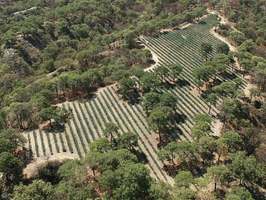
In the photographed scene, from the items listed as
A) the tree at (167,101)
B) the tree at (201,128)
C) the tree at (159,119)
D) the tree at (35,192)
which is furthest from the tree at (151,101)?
the tree at (35,192)

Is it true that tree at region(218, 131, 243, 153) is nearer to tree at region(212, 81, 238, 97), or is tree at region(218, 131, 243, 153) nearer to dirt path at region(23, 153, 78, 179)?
tree at region(212, 81, 238, 97)

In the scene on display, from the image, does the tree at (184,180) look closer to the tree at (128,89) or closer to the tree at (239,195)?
the tree at (239,195)

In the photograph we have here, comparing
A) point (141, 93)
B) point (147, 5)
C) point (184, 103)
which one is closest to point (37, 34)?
point (147, 5)

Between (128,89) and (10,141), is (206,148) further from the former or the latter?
(10,141)

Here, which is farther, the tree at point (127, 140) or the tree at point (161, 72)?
the tree at point (161, 72)

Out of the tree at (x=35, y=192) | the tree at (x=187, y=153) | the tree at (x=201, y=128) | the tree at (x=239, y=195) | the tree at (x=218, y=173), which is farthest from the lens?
the tree at (x=201, y=128)

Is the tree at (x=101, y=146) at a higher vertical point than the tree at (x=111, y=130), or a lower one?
higher

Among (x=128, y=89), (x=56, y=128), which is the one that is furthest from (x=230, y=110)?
(x=56, y=128)
